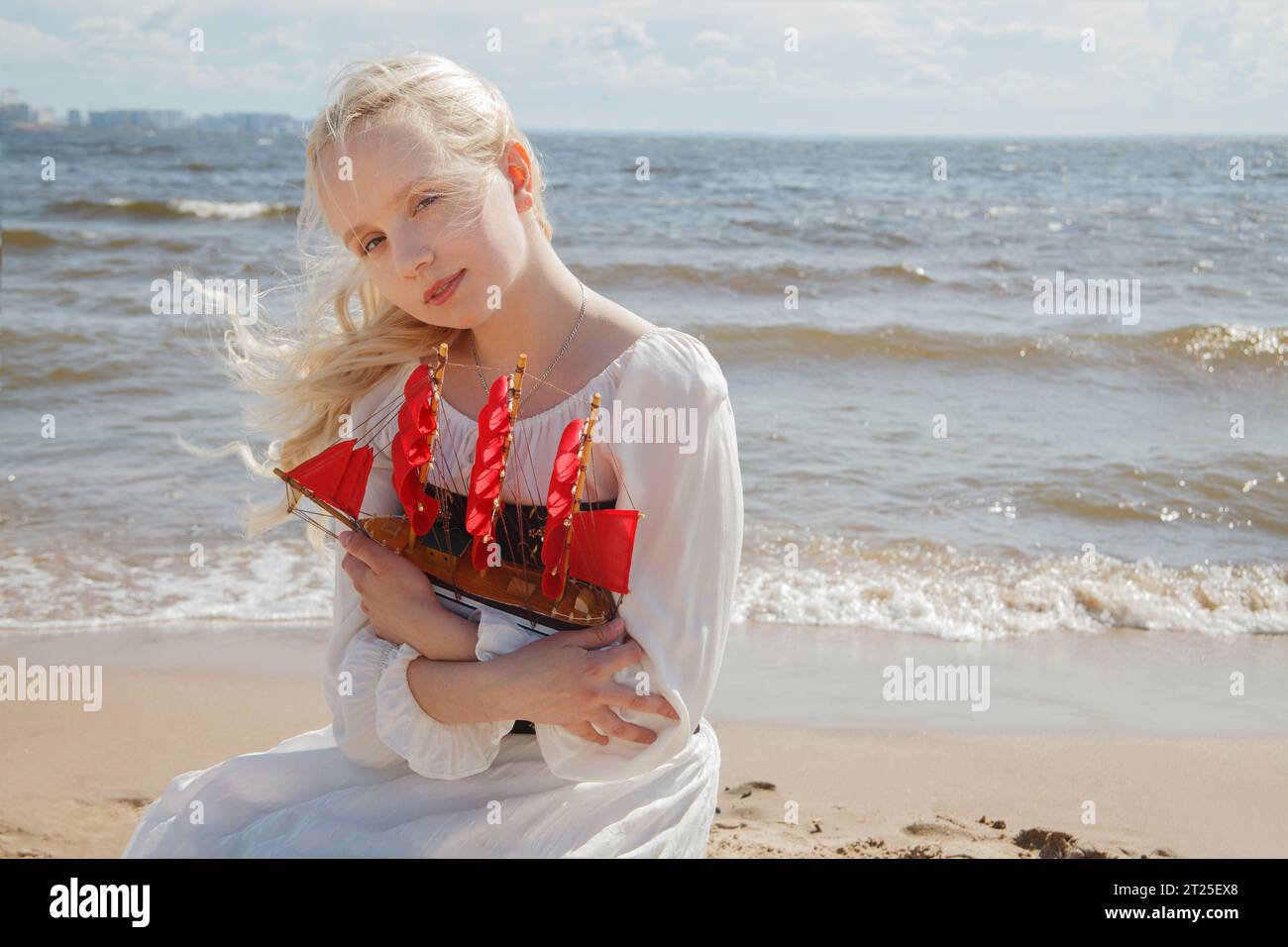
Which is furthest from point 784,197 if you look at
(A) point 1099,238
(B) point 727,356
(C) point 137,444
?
(C) point 137,444

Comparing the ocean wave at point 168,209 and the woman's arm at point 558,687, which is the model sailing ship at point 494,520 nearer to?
the woman's arm at point 558,687

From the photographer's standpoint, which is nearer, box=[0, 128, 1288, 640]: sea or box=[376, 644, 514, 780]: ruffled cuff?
box=[376, 644, 514, 780]: ruffled cuff

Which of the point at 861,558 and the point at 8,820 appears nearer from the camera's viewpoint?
the point at 8,820

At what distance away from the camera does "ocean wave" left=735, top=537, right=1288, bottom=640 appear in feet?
18.0

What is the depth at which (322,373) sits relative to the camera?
256cm

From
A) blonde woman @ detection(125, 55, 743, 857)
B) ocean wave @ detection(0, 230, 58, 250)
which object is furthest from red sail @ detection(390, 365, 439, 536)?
ocean wave @ detection(0, 230, 58, 250)

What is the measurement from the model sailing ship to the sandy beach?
173 cm

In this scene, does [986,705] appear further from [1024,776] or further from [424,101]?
[424,101]

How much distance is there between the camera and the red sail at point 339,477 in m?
2.23

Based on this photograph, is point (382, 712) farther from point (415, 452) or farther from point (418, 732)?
point (415, 452)

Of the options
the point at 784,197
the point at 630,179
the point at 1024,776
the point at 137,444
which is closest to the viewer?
the point at 1024,776

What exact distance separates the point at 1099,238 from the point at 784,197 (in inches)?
339

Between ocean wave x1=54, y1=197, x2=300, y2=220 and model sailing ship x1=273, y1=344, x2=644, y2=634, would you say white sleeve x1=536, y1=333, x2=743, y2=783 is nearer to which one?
model sailing ship x1=273, y1=344, x2=644, y2=634

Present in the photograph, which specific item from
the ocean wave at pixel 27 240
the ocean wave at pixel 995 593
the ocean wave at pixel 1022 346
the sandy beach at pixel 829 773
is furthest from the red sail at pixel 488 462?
the ocean wave at pixel 27 240
